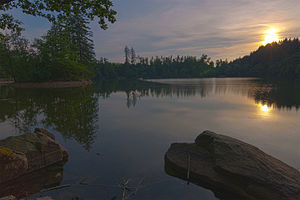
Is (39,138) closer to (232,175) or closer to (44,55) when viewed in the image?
(232,175)

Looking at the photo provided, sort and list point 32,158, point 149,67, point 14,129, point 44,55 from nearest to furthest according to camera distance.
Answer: point 32,158
point 14,129
point 44,55
point 149,67

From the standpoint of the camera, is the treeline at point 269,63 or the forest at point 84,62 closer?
the forest at point 84,62

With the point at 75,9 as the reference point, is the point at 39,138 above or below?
below

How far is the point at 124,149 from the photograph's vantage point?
7.82m

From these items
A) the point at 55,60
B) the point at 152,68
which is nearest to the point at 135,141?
the point at 55,60

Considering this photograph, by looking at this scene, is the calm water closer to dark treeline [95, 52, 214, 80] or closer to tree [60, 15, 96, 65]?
tree [60, 15, 96, 65]

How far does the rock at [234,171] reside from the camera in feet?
15.0

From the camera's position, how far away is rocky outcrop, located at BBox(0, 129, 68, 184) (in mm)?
5227

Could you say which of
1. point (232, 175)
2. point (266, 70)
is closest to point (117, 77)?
point (266, 70)

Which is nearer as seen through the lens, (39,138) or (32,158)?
(32,158)

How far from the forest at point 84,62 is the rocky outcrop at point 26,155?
21.3ft

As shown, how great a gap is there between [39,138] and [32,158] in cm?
87

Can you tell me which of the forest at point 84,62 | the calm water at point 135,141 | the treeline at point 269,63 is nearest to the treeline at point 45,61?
the forest at point 84,62

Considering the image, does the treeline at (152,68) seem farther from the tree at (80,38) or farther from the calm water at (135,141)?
the calm water at (135,141)
